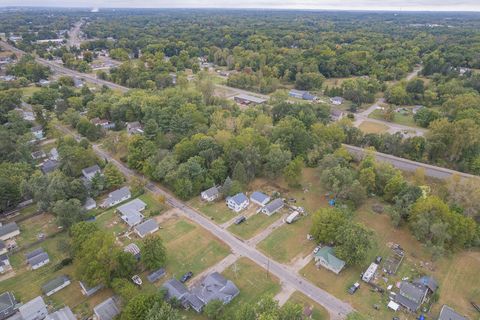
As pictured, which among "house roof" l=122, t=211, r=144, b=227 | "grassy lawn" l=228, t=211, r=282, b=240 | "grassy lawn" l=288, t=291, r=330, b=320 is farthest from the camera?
"house roof" l=122, t=211, r=144, b=227

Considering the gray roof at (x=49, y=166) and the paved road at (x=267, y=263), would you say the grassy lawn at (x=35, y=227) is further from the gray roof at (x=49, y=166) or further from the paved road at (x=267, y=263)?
the paved road at (x=267, y=263)

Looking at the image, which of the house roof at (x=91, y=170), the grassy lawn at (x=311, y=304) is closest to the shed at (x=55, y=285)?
the house roof at (x=91, y=170)

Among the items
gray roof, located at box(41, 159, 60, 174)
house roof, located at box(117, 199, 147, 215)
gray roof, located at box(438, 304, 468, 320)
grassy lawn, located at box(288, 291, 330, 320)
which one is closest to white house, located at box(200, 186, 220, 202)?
house roof, located at box(117, 199, 147, 215)

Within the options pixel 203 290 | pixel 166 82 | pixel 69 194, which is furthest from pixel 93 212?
pixel 166 82

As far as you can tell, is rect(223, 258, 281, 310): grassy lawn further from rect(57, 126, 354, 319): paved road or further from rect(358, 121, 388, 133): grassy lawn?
rect(358, 121, 388, 133): grassy lawn

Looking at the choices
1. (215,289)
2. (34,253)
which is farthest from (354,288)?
(34,253)

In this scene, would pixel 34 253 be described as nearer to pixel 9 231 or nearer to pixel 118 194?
pixel 9 231
